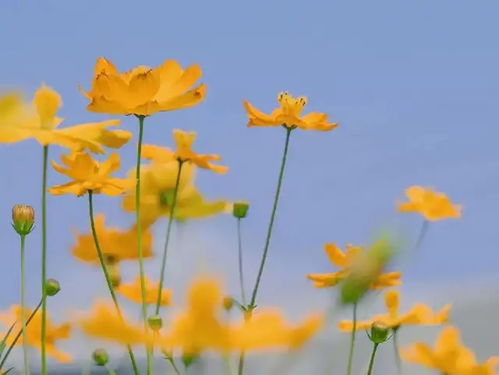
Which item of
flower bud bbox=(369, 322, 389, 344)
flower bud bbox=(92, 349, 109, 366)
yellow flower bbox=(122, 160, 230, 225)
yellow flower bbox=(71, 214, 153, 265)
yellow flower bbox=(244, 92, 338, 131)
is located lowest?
flower bud bbox=(92, 349, 109, 366)

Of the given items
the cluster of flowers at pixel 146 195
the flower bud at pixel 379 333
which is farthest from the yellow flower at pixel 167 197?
the flower bud at pixel 379 333

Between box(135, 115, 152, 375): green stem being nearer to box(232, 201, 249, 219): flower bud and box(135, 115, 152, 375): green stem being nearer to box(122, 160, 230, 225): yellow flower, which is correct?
box(122, 160, 230, 225): yellow flower

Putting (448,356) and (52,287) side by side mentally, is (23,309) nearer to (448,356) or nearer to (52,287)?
(52,287)

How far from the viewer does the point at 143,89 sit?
65 centimetres

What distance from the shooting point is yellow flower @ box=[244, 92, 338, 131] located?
86cm

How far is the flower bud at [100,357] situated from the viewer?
32.9 inches

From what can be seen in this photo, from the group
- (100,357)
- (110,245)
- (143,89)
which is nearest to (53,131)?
(143,89)

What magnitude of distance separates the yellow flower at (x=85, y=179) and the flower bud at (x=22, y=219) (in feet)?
0.10

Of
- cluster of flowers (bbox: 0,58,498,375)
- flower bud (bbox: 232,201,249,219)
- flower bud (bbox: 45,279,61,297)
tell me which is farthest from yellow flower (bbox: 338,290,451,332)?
flower bud (bbox: 45,279,61,297)

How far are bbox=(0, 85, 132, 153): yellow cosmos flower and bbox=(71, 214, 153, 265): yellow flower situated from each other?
0.40 ft

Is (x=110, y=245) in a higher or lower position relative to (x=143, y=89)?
lower

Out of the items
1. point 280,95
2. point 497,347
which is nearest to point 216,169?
point 280,95

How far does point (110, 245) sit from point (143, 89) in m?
0.18

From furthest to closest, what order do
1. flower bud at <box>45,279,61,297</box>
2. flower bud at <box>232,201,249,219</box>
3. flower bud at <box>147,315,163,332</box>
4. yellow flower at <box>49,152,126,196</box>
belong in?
1. flower bud at <box>232,201,249,219</box>
2. flower bud at <box>45,279,61,297</box>
3. yellow flower at <box>49,152,126,196</box>
4. flower bud at <box>147,315,163,332</box>
